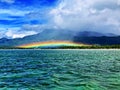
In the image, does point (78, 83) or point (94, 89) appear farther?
point (78, 83)

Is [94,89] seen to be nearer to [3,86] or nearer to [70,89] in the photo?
[70,89]

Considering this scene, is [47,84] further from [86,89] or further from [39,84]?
[86,89]

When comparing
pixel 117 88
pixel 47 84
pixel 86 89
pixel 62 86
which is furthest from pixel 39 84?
pixel 117 88

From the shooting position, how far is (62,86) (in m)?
31.3

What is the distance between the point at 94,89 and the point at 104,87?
5.31 ft

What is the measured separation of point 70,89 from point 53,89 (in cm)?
160

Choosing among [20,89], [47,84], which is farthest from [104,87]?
[20,89]

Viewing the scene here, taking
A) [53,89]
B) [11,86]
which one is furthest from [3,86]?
[53,89]

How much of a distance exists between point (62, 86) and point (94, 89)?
3597 millimetres

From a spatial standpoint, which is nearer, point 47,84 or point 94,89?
point 94,89

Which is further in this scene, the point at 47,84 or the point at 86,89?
the point at 47,84

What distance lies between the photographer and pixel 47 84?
32.8 metres

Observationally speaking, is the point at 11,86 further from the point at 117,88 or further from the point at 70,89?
the point at 117,88

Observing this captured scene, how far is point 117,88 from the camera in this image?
97.5 feet
